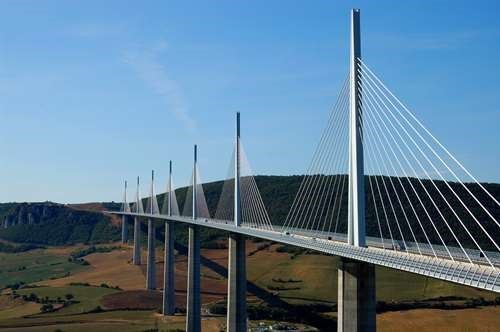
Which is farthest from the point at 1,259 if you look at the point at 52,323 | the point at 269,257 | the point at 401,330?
the point at 401,330

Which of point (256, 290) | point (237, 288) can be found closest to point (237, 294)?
point (237, 288)

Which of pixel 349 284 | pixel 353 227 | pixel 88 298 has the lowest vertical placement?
pixel 88 298

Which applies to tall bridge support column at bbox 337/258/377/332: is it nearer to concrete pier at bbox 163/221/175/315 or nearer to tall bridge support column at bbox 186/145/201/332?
tall bridge support column at bbox 186/145/201/332

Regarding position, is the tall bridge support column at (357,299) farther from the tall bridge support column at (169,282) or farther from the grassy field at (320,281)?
the tall bridge support column at (169,282)

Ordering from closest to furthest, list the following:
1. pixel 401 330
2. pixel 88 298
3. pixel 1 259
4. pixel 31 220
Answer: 1. pixel 401 330
2. pixel 88 298
3. pixel 1 259
4. pixel 31 220

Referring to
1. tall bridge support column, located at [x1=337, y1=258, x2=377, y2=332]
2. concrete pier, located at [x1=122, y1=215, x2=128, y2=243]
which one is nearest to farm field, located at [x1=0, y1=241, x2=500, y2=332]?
tall bridge support column, located at [x1=337, y1=258, x2=377, y2=332]

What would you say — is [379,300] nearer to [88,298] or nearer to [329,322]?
[329,322]

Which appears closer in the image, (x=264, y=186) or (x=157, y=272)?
(x=157, y=272)
